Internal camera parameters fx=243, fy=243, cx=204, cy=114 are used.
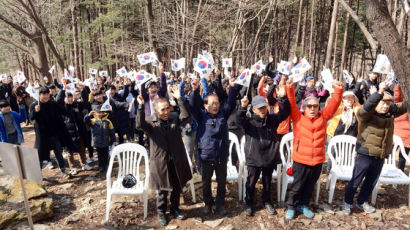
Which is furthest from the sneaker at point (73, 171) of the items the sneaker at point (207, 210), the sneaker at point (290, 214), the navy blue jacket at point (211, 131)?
the sneaker at point (290, 214)

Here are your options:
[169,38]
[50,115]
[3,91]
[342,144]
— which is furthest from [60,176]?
[169,38]

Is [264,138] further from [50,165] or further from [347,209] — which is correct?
[50,165]

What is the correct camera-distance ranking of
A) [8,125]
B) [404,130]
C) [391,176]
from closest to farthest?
1. [391,176]
2. [404,130]
3. [8,125]

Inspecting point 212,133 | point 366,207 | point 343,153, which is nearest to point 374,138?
point 343,153

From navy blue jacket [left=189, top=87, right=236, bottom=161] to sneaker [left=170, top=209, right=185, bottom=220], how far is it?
0.99 meters

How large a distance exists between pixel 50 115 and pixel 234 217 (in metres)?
4.29

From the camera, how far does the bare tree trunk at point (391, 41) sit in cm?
224

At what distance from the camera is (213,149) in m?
3.62

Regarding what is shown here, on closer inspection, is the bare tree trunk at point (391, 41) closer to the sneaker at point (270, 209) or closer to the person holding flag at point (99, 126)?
the sneaker at point (270, 209)

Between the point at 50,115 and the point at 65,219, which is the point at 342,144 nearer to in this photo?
the point at 65,219

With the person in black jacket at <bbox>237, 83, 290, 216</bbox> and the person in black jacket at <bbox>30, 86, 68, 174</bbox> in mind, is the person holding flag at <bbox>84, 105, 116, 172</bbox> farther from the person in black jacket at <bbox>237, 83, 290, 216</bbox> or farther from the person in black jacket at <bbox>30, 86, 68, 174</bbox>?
the person in black jacket at <bbox>237, 83, 290, 216</bbox>

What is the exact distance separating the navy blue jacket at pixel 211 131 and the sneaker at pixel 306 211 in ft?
5.19

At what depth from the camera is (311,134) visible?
3.58 m

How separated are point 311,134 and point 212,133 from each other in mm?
1456
